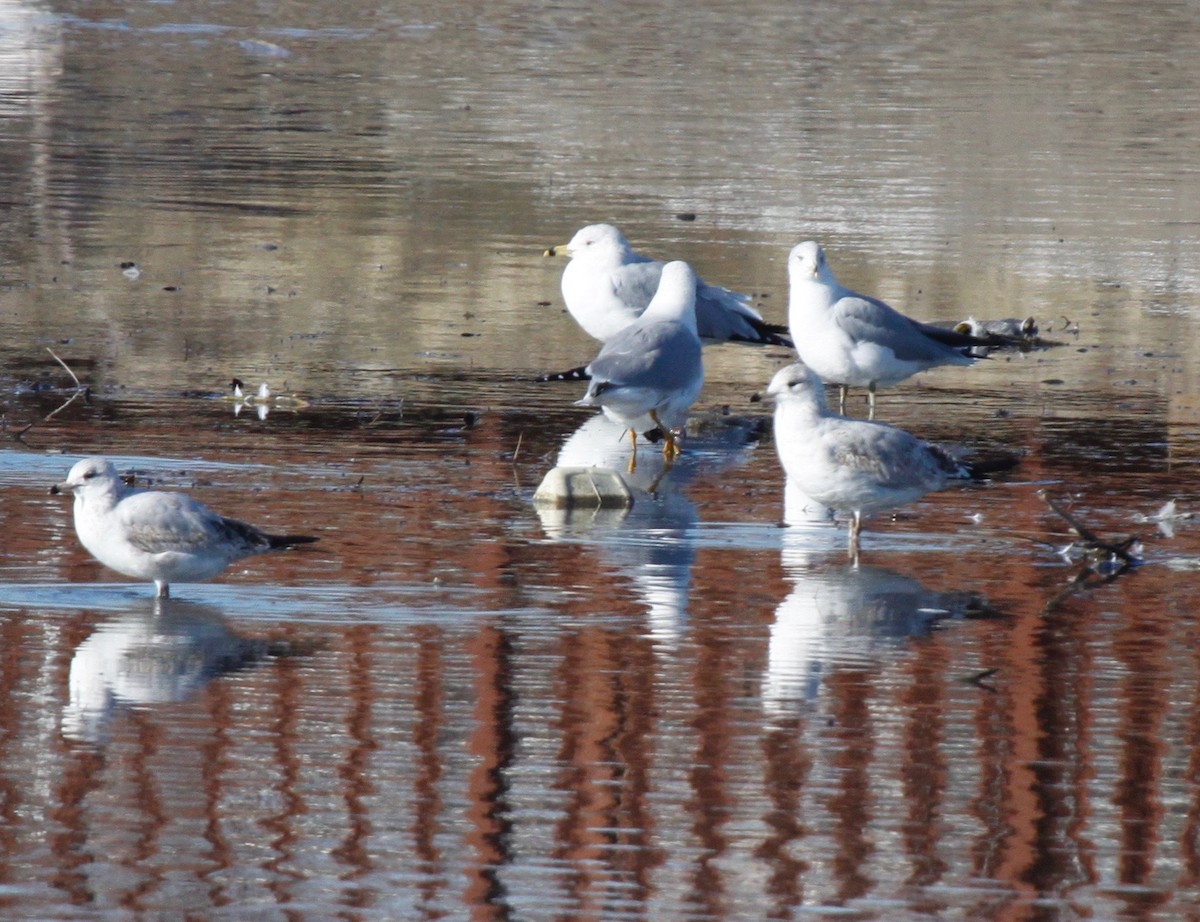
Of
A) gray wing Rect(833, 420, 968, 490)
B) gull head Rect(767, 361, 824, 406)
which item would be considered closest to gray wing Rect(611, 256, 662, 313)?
gull head Rect(767, 361, 824, 406)

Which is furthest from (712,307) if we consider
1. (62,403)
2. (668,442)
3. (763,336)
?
(62,403)

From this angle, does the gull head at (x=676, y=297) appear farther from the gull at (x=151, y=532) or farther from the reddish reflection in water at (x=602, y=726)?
the gull at (x=151, y=532)

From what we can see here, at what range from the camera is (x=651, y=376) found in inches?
390

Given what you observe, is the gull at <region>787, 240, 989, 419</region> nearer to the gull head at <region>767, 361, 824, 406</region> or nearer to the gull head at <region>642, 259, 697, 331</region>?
the gull head at <region>642, 259, 697, 331</region>

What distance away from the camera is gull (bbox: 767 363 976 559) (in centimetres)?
830

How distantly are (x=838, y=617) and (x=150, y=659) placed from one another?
225cm

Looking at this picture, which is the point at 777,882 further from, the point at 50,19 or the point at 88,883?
the point at 50,19

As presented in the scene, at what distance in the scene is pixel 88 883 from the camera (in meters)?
5.03

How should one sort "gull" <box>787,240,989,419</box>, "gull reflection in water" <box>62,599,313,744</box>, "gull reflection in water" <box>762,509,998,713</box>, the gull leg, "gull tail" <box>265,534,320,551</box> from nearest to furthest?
"gull reflection in water" <box>62,599,313,744</box> → "gull reflection in water" <box>762,509,998,713</box> → "gull tail" <box>265,534,320,551</box> → the gull leg → "gull" <box>787,240,989,419</box>

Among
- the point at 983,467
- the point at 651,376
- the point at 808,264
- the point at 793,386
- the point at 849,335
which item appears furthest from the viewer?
the point at 808,264

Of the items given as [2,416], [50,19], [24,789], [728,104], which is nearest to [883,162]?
[728,104]

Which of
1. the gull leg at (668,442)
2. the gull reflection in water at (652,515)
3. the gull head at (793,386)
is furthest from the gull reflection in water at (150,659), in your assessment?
the gull leg at (668,442)

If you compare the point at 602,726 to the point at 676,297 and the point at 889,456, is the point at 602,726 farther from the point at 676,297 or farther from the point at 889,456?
the point at 676,297

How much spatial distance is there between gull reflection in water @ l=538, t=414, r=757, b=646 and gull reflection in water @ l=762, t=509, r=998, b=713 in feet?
1.24
